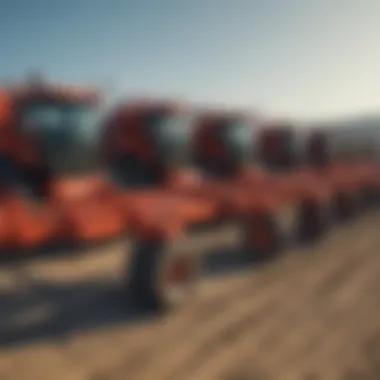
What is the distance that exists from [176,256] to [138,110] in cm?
374

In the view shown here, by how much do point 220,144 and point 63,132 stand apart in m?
4.15

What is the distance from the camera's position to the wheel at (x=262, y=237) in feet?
28.3

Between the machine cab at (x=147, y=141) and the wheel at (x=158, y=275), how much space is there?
317 centimetres

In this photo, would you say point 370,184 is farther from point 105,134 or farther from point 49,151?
point 49,151

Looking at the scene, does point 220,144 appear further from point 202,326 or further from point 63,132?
point 202,326

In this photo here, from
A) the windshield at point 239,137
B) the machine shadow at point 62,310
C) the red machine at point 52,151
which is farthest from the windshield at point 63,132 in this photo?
the windshield at point 239,137

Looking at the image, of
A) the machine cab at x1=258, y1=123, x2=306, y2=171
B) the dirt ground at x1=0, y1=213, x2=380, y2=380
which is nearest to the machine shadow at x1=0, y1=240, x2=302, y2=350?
the dirt ground at x1=0, y1=213, x2=380, y2=380

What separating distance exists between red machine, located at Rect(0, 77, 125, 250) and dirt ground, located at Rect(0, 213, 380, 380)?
1024 millimetres

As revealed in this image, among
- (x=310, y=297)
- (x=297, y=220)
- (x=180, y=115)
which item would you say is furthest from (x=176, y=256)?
(x=297, y=220)

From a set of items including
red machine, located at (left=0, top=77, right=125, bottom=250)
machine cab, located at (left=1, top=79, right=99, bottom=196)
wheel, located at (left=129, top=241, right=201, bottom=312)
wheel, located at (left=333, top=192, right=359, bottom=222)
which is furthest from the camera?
wheel, located at (left=333, top=192, right=359, bottom=222)

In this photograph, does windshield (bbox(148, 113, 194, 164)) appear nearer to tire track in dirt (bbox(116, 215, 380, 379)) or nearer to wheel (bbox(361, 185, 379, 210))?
tire track in dirt (bbox(116, 215, 380, 379))

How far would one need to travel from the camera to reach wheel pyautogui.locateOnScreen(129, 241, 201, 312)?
19.3 feet

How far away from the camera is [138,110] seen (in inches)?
367

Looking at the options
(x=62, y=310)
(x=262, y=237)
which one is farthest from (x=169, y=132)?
(x=62, y=310)
